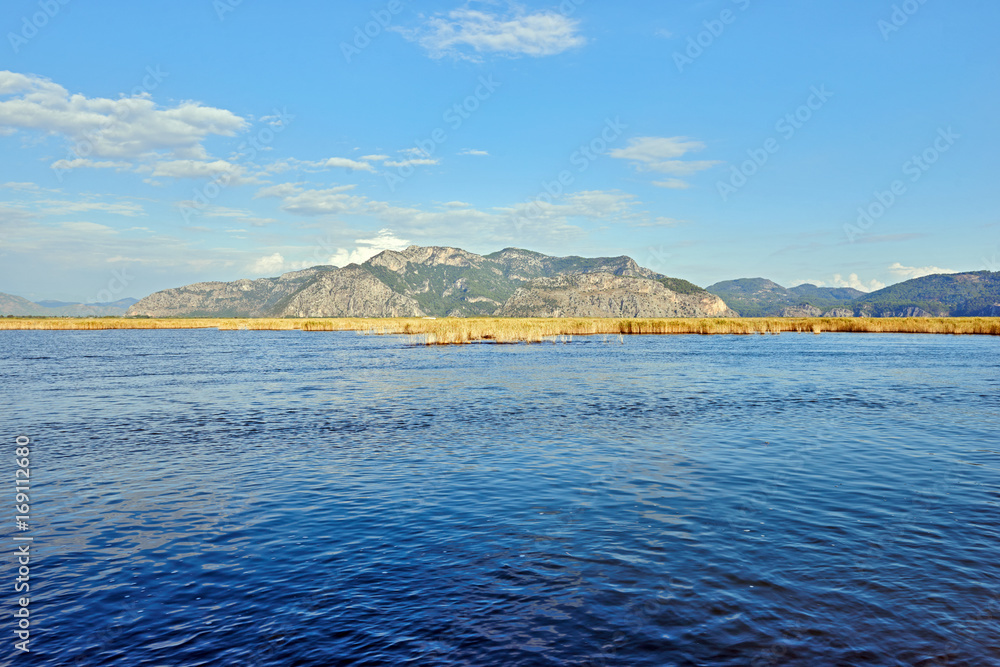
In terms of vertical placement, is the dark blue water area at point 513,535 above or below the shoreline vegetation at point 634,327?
below

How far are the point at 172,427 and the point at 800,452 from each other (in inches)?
937

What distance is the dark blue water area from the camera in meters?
8.36

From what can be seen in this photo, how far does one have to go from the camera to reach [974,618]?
8.85 meters

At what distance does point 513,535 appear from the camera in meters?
12.5

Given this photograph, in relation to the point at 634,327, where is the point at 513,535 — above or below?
below

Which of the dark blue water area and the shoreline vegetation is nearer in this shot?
the dark blue water area

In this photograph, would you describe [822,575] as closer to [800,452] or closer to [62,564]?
[800,452]

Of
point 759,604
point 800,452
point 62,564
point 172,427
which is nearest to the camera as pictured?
point 759,604

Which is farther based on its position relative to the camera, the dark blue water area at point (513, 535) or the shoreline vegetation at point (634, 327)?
the shoreline vegetation at point (634, 327)

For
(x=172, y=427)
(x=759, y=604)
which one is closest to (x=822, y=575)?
(x=759, y=604)

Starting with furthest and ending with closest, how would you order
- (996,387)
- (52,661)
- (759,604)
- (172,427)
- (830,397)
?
(996,387)
(830,397)
(172,427)
(759,604)
(52,661)

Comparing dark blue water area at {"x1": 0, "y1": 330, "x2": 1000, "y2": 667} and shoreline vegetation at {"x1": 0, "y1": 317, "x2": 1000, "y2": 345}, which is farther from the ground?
shoreline vegetation at {"x1": 0, "y1": 317, "x2": 1000, "y2": 345}

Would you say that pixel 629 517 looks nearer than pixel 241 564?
No

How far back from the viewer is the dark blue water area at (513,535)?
836 centimetres
